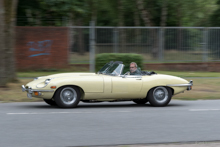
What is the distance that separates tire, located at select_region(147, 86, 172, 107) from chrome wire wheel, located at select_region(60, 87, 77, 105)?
2.03m

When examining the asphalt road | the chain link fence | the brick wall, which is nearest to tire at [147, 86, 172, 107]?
the asphalt road

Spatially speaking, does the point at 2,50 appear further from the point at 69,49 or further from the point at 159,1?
the point at 159,1

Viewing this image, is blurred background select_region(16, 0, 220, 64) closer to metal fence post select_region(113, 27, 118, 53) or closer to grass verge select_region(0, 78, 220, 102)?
metal fence post select_region(113, 27, 118, 53)

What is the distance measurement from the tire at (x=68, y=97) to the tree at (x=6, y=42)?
4503 millimetres

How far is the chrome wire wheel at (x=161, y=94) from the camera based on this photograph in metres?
9.94

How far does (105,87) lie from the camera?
30.6 feet

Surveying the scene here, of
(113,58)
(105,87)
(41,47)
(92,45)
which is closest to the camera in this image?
(105,87)

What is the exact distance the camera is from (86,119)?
7762 millimetres

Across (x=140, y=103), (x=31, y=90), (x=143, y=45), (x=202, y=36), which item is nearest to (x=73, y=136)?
(x=31, y=90)

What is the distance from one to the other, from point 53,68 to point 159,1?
36.0 feet

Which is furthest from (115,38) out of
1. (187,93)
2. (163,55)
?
(187,93)

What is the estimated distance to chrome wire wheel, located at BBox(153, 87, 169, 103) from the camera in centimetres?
994

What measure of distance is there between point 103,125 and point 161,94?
3.22 meters

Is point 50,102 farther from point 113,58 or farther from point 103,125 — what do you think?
point 113,58
